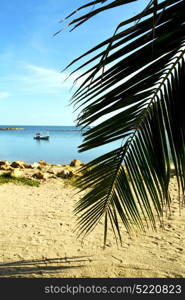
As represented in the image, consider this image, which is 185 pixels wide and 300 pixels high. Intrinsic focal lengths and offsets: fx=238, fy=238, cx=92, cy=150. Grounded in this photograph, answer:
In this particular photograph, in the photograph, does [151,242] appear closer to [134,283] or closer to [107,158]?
[134,283]

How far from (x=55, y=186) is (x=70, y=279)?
6290mm

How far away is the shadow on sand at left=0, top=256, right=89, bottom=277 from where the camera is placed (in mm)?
3703

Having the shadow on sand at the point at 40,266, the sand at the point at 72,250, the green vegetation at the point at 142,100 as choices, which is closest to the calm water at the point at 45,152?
the sand at the point at 72,250

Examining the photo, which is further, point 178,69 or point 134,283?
point 134,283

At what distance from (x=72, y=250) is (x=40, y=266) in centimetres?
74

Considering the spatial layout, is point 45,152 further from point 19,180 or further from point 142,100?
point 142,100

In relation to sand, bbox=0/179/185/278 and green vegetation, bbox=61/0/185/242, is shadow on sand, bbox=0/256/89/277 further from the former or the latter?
green vegetation, bbox=61/0/185/242

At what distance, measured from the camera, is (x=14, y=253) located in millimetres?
4359

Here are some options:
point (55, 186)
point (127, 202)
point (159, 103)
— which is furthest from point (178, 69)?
point (55, 186)

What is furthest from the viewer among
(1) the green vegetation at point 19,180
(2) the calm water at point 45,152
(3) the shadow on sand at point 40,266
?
(2) the calm water at point 45,152

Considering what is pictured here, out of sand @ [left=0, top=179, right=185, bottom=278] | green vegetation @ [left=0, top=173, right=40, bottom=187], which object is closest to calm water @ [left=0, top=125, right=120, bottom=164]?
sand @ [left=0, top=179, right=185, bottom=278]

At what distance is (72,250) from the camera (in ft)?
14.7

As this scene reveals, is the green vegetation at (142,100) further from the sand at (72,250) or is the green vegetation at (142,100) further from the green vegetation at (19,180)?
the green vegetation at (19,180)

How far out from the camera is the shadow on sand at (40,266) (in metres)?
3.70
